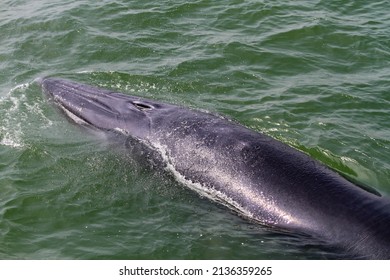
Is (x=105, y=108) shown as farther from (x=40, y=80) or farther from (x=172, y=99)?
(x=40, y=80)

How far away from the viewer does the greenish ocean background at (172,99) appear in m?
8.65

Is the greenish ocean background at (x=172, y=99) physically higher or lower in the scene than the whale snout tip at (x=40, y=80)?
lower

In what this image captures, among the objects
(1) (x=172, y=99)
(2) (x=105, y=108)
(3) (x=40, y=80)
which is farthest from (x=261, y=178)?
(3) (x=40, y=80)

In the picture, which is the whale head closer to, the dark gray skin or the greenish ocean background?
the dark gray skin

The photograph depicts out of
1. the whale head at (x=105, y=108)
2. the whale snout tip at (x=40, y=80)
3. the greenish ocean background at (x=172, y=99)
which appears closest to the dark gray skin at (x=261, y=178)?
the whale head at (x=105, y=108)

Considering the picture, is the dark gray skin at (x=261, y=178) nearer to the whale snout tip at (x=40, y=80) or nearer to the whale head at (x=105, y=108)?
the whale head at (x=105, y=108)

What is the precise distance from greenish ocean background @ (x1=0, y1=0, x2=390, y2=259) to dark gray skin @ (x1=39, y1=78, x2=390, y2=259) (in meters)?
0.29

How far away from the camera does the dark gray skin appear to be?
728cm

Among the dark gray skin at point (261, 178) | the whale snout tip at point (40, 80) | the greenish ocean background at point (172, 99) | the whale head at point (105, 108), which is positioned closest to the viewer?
the dark gray skin at point (261, 178)

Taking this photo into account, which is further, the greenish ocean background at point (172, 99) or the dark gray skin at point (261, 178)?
the greenish ocean background at point (172, 99)

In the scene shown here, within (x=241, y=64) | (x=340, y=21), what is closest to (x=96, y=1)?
(x=241, y=64)

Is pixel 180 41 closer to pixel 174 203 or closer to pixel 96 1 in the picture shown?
pixel 96 1

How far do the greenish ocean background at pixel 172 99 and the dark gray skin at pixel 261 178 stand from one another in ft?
0.96

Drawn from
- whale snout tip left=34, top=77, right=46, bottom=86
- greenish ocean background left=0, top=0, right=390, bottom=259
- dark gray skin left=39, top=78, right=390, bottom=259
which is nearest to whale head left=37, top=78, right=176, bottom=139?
dark gray skin left=39, top=78, right=390, bottom=259
